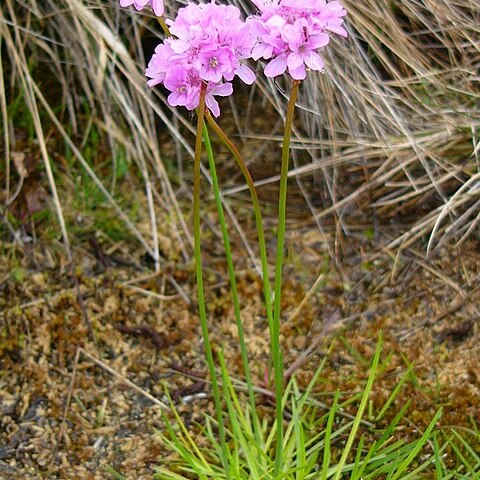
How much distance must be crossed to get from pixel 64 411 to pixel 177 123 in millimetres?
834

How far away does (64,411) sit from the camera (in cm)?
157

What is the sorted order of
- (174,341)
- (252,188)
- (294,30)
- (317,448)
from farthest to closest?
(174,341)
(317,448)
(252,188)
(294,30)

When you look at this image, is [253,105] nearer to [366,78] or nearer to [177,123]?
[177,123]

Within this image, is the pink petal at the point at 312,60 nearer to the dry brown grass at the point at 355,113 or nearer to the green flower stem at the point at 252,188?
the green flower stem at the point at 252,188

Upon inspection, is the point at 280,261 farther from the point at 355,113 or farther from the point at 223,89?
the point at 355,113

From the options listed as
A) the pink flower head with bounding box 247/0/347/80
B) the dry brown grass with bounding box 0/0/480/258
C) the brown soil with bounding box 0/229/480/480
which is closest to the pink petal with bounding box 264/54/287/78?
the pink flower head with bounding box 247/0/347/80

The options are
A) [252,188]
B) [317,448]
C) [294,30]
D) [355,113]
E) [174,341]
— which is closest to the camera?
[294,30]

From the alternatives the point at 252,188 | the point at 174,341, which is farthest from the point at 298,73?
the point at 174,341

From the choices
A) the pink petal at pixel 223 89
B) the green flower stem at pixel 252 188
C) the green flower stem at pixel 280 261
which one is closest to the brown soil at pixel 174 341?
the green flower stem at pixel 280 261

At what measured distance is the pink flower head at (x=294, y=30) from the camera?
942 mm

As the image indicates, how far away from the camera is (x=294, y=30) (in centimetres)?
94

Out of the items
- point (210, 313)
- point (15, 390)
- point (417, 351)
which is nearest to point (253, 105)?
point (210, 313)

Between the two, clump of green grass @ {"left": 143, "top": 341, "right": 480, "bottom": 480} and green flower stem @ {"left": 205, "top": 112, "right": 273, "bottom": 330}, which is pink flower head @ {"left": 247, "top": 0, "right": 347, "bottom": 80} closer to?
green flower stem @ {"left": 205, "top": 112, "right": 273, "bottom": 330}

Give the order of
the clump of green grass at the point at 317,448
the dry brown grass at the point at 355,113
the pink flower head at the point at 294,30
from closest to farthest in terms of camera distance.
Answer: the pink flower head at the point at 294,30 < the clump of green grass at the point at 317,448 < the dry brown grass at the point at 355,113
